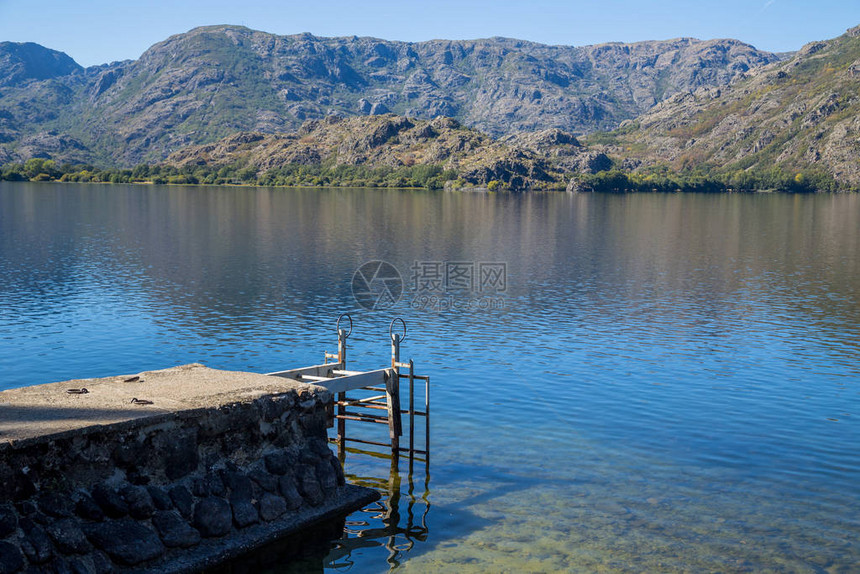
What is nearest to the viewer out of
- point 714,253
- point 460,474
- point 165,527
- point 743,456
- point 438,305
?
point 165,527

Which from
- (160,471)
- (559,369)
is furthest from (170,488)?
(559,369)

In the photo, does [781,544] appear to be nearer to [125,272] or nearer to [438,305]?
[438,305]

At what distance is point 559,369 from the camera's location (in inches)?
1689

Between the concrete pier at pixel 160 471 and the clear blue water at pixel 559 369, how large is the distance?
8.37 feet

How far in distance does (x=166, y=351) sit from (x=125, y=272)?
36304 millimetres

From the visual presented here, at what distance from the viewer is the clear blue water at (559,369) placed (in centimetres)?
2362

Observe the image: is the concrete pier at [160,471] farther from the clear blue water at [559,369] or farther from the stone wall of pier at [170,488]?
the clear blue water at [559,369]

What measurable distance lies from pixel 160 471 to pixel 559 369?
27.5 meters

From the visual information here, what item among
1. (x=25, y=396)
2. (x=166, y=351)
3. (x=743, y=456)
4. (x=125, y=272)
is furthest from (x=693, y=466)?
(x=125, y=272)

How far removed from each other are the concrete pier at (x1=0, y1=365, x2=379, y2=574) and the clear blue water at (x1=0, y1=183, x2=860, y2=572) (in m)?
2.55

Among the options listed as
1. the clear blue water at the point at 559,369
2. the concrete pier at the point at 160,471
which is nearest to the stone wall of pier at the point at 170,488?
the concrete pier at the point at 160,471

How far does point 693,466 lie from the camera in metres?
29.3

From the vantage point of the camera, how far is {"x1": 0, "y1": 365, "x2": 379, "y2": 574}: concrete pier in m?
17.1

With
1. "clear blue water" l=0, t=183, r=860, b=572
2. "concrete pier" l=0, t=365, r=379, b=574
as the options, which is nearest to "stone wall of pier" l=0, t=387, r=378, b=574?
"concrete pier" l=0, t=365, r=379, b=574
